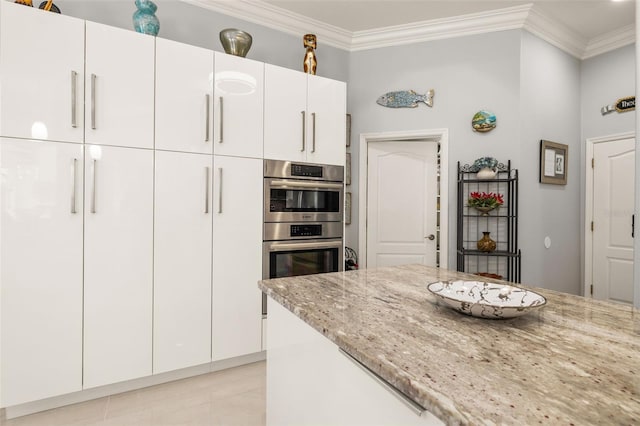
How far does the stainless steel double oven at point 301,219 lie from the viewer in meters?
2.72

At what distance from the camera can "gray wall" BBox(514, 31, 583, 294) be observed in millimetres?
3369

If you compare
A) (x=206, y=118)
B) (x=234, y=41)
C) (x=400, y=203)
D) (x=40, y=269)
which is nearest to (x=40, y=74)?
(x=206, y=118)

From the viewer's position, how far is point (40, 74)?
6.42 feet

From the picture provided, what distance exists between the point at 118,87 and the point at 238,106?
0.75 metres

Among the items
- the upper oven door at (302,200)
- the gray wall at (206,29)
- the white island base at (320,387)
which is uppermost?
the gray wall at (206,29)

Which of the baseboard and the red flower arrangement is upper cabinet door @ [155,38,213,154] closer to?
the baseboard

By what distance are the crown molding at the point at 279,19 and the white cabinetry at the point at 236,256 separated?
1423mm

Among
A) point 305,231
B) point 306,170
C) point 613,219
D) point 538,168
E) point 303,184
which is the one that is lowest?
point 305,231

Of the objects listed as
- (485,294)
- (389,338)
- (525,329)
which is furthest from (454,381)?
Answer: (485,294)

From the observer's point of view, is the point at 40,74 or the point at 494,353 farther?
the point at 40,74

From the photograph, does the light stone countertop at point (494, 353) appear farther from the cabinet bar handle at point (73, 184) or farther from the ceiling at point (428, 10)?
the ceiling at point (428, 10)

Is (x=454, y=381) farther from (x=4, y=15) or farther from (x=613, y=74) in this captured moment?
(x=613, y=74)

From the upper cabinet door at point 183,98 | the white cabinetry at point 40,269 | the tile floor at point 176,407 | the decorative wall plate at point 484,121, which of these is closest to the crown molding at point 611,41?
the decorative wall plate at point 484,121

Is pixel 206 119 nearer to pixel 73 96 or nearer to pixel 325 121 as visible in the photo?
pixel 73 96
